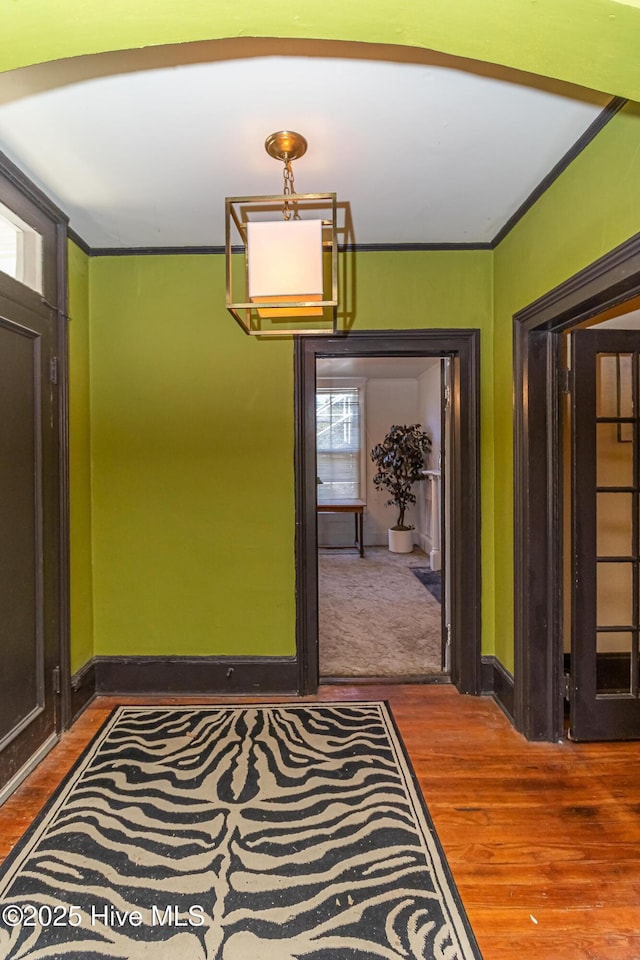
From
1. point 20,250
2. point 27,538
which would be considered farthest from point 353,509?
point 20,250

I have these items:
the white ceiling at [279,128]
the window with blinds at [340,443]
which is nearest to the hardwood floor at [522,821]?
the white ceiling at [279,128]

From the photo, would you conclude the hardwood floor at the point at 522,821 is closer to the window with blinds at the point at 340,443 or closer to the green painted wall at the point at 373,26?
the green painted wall at the point at 373,26

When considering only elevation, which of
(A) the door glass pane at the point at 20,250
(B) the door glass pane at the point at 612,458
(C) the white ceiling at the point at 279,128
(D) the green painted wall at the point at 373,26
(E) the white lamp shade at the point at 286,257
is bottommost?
(B) the door glass pane at the point at 612,458

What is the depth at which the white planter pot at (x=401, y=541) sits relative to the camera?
23.0 ft

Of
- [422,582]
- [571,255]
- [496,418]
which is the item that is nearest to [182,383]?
[496,418]

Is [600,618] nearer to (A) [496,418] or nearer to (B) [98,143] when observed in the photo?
(A) [496,418]

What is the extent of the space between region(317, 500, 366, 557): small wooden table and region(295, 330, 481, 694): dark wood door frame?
3702 millimetres

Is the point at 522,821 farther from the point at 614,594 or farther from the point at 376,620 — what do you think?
the point at 376,620

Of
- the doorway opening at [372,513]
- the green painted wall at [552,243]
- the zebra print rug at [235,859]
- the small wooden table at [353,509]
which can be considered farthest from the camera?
the small wooden table at [353,509]

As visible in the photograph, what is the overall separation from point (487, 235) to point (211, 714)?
3.02 metres

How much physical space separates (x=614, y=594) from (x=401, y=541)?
4549mm

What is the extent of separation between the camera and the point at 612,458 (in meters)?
2.46

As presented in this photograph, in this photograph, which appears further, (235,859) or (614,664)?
(614,664)

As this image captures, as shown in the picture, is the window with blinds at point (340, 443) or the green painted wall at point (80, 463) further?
the window with blinds at point (340, 443)
